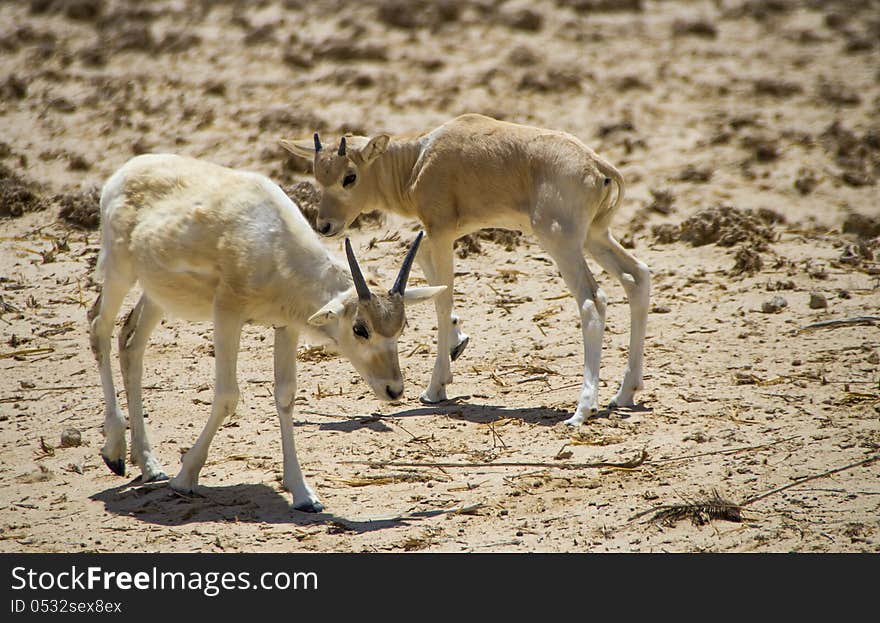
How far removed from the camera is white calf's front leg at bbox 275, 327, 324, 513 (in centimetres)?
752

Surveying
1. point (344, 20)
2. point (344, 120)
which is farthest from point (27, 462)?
point (344, 20)

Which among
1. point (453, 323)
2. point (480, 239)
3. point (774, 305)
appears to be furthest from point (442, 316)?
point (480, 239)

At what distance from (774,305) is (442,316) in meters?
3.59

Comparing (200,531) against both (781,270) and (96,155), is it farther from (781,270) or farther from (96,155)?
(96,155)

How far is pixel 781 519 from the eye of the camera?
22.6ft

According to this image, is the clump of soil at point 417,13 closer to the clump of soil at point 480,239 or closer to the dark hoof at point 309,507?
the clump of soil at point 480,239

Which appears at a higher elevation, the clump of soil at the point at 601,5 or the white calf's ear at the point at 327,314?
the white calf's ear at the point at 327,314

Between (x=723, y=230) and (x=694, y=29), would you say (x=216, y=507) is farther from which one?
(x=694, y=29)

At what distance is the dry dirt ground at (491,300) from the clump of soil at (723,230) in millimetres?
45

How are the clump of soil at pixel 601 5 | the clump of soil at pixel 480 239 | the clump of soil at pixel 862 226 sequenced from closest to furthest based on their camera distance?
the clump of soil at pixel 480 239, the clump of soil at pixel 862 226, the clump of soil at pixel 601 5

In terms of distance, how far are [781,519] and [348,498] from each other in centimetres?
279

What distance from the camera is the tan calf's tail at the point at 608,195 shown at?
945cm

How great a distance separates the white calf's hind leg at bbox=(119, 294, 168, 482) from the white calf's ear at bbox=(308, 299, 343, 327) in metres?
1.70

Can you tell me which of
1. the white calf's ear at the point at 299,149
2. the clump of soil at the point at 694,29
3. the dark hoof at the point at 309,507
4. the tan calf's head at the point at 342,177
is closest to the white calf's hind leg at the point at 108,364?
the dark hoof at the point at 309,507
